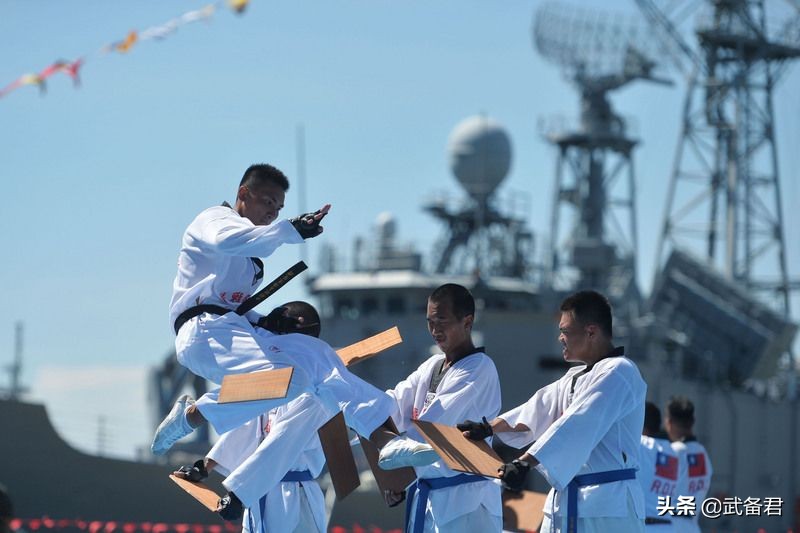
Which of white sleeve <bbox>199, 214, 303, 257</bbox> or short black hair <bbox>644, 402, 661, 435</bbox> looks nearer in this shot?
white sleeve <bbox>199, 214, 303, 257</bbox>

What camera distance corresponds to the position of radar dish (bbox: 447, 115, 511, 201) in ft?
125

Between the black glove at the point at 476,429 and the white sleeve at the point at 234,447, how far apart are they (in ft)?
7.05

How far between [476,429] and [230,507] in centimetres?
171

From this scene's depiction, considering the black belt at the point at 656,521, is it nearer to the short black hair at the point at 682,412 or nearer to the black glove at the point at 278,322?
the short black hair at the point at 682,412

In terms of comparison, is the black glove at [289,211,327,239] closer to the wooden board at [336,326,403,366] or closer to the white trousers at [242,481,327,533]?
the wooden board at [336,326,403,366]

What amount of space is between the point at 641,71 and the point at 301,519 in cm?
3570

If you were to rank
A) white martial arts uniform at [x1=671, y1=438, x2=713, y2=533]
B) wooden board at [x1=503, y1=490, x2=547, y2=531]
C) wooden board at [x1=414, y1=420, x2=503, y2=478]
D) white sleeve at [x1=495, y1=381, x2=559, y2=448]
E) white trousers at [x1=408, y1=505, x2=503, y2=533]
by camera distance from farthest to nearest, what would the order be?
white martial arts uniform at [x1=671, y1=438, x2=713, y2=533], wooden board at [x1=503, y1=490, x2=547, y2=531], white trousers at [x1=408, y1=505, x2=503, y2=533], white sleeve at [x1=495, y1=381, x2=559, y2=448], wooden board at [x1=414, y1=420, x2=503, y2=478]

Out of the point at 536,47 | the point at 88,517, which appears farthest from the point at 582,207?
the point at 88,517

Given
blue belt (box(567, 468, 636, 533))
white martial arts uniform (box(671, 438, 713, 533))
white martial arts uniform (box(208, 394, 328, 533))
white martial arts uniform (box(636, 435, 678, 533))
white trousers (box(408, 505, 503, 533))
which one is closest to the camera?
blue belt (box(567, 468, 636, 533))

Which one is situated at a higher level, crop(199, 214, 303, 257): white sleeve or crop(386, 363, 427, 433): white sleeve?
crop(199, 214, 303, 257): white sleeve

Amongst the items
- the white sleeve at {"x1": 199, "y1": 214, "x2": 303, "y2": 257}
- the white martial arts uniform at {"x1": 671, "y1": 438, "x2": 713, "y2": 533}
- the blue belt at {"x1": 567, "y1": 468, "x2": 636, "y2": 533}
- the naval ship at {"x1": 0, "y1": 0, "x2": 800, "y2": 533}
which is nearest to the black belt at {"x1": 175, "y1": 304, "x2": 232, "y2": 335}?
the white sleeve at {"x1": 199, "y1": 214, "x2": 303, "y2": 257}

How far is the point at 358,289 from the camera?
117 feet

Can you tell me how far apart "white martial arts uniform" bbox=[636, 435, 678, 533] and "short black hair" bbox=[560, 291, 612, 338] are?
13.1 feet

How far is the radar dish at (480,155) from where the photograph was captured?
3822 cm
